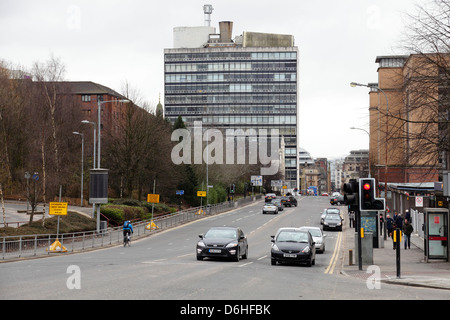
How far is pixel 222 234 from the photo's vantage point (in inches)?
1013

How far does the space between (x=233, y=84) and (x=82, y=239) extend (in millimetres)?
122434

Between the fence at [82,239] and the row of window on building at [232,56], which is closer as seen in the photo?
the fence at [82,239]

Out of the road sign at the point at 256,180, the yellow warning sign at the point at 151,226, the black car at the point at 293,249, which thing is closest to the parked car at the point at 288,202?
the road sign at the point at 256,180

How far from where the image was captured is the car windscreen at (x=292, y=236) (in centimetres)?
2386

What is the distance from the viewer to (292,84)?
156m

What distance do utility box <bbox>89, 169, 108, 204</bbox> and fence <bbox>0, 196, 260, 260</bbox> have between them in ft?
7.45

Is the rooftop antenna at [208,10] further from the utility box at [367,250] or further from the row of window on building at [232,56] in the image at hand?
the utility box at [367,250]

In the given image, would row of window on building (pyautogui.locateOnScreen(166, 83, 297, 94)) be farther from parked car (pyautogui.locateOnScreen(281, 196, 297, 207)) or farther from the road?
the road

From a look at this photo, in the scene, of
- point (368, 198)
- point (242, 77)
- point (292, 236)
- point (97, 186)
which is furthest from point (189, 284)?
point (242, 77)

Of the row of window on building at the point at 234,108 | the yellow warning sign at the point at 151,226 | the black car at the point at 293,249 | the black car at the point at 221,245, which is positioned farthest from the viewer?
the row of window on building at the point at 234,108

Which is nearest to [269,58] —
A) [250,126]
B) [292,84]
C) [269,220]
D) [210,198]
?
[292,84]

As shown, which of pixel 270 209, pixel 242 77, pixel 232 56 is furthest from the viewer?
pixel 242 77

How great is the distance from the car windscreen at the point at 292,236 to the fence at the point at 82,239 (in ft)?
41.5

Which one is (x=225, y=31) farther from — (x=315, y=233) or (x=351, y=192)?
(x=351, y=192)
